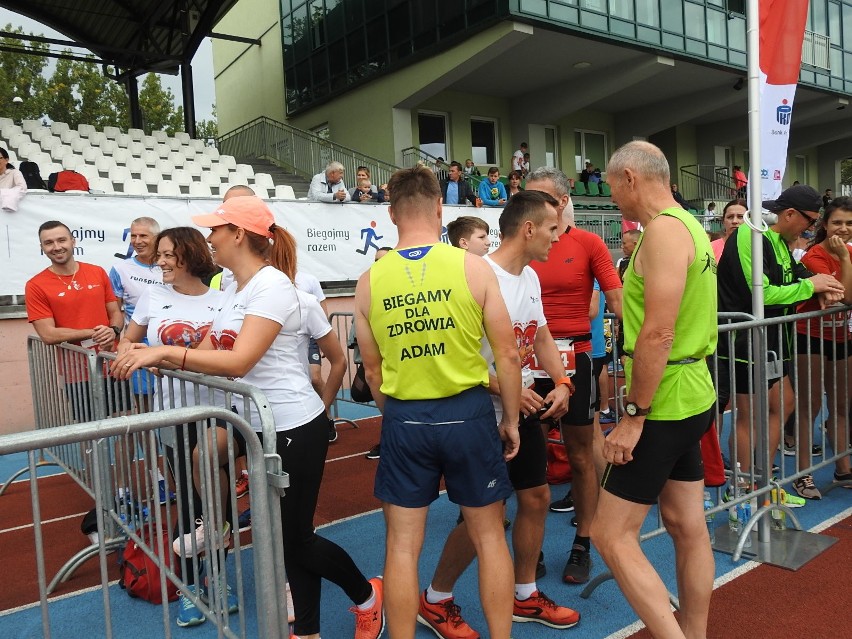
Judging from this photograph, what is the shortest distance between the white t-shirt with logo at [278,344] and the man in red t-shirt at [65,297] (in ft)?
8.68

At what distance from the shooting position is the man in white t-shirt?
114 inches

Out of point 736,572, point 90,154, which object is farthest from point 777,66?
point 90,154

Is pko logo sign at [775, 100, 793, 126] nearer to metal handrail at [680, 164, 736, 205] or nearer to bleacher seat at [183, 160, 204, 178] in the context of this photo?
bleacher seat at [183, 160, 204, 178]

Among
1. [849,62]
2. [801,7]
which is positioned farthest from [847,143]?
[801,7]

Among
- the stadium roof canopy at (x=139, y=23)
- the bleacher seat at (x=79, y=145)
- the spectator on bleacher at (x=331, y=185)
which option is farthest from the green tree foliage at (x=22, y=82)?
the spectator on bleacher at (x=331, y=185)

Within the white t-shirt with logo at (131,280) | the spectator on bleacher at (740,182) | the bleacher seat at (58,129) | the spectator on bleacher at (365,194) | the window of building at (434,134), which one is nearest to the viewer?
the white t-shirt with logo at (131,280)

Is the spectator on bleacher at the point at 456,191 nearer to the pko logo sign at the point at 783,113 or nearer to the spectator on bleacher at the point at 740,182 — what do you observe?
the pko logo sign at the point at 783,113

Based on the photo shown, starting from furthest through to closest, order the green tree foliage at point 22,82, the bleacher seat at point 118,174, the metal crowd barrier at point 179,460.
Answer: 1. the green tree foliage at point 22,82
2. the bleacher seat at point 118,174
3. the metal crowd barrier at point 179,460

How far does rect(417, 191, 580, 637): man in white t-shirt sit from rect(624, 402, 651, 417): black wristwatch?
1.74ft

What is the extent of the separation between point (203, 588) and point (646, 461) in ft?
6.76

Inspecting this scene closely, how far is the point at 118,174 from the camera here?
41.5 feet

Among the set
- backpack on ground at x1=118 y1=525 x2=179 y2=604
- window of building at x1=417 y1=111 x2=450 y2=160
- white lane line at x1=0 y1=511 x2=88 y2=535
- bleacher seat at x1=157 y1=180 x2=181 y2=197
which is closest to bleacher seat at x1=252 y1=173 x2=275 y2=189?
bleacher seat at x1=157 y1=180 x2=181 y2=197

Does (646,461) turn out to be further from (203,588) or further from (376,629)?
(203,588)

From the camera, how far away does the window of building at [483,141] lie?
20.0 metres
